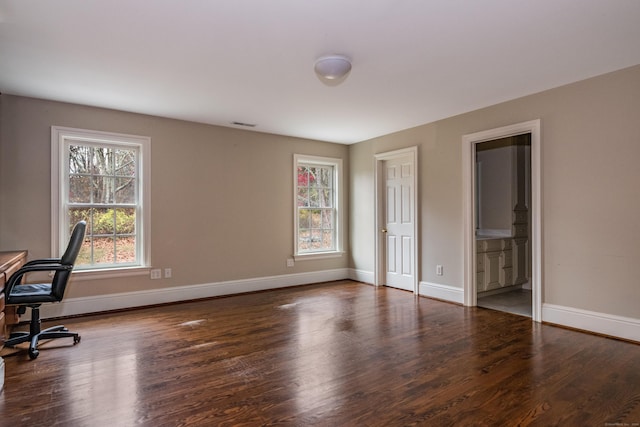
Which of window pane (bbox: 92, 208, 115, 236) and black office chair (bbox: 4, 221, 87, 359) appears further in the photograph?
window pane (bbox: 92, 208, 115, 236)

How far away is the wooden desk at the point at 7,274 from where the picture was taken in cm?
271

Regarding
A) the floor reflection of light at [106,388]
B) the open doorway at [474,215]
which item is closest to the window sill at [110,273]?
the floor reflection of light at [106,388]

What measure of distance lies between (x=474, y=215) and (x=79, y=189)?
4742mm

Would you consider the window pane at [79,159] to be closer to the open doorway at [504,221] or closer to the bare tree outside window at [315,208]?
the bare tree outside window at [315,208]

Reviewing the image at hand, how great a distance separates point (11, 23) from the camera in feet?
7.64

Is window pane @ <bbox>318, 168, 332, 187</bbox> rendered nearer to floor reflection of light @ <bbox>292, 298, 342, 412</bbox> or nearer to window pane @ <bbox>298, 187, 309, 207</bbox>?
window pane @ <bbox>298, 187, 309, 207</bbox>

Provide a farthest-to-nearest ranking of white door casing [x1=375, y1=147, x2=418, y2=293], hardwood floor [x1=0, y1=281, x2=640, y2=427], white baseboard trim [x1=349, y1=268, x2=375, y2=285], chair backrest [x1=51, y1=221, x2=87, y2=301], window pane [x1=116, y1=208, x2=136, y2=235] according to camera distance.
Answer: white baseboard trim [x1=349, y1=268, x2=375, y2=285], white door casing [x1=375, y1=147, x2=418, y2=293], window pane [x1=116, y1=208, x2=136, y2=235], chair backrest [x1=51, y1=221, x2=87, y2=301], hardwood floor [x1=0, y1=281, x2=640, y2=427]

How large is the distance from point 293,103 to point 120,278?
116 inches

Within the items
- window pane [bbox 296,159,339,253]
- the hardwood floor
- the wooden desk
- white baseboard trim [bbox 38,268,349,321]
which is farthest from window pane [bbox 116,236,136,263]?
window pane [bbox 296,159,339,253]

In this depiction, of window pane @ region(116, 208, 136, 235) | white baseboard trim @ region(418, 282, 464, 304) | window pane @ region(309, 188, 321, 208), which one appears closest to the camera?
window pane @ region(116, 208, 136, 235)

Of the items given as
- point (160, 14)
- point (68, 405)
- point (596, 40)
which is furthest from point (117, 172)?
point (596, 40)

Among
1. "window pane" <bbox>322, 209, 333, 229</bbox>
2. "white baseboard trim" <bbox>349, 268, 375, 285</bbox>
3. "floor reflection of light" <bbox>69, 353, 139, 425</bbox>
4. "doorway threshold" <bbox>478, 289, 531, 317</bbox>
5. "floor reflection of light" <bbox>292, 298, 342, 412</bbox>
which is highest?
"window pane" <bbox>322, 209, 333, 229</bbox>

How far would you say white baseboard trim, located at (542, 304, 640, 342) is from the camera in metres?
3.07

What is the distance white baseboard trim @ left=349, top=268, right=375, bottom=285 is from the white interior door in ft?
0.89
